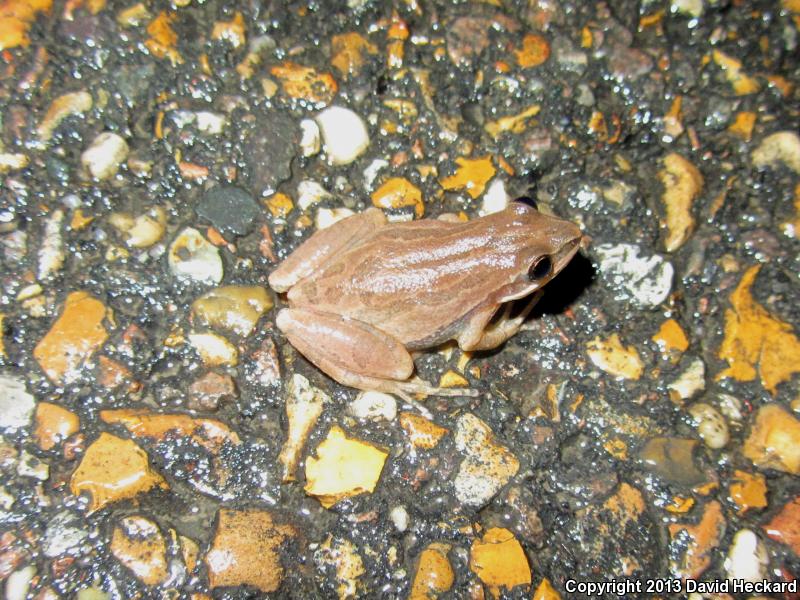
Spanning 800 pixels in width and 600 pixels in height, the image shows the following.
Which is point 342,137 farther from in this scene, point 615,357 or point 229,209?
point 615,357

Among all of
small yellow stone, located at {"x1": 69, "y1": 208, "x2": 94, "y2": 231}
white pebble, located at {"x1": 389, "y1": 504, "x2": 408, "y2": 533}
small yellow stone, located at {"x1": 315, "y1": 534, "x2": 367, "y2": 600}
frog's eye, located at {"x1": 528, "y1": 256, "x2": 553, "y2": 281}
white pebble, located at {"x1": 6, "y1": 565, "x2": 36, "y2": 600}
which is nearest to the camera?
white pebble, located at {"x1": 6, "y1": 565, "x2": 36, "y2": 600}

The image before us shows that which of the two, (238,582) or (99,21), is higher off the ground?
(99,21)

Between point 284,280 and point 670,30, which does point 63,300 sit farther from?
point 670,30

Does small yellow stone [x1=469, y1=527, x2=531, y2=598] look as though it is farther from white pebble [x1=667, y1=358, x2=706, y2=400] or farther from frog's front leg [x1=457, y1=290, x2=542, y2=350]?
white pebble [x1=667, y1=358, x2=706, y2=400]

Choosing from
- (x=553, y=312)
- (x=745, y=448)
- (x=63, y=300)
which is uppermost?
(x=63, y=300)

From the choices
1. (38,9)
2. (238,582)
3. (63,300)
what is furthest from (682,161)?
(38,9)

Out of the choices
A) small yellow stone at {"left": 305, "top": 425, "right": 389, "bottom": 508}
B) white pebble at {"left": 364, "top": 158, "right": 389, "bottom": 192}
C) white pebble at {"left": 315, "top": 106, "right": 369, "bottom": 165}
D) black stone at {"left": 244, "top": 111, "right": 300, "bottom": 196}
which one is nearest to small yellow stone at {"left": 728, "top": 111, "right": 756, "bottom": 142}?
white pebble at {"left": 364, "top": 158, "right": 389, "bottom": 192}

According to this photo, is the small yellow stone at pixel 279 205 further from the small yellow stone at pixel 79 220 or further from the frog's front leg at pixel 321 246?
the small yellow stone at pixel 79 220

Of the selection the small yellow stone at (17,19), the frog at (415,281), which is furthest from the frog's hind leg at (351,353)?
the small yellow stone at (17,19)
